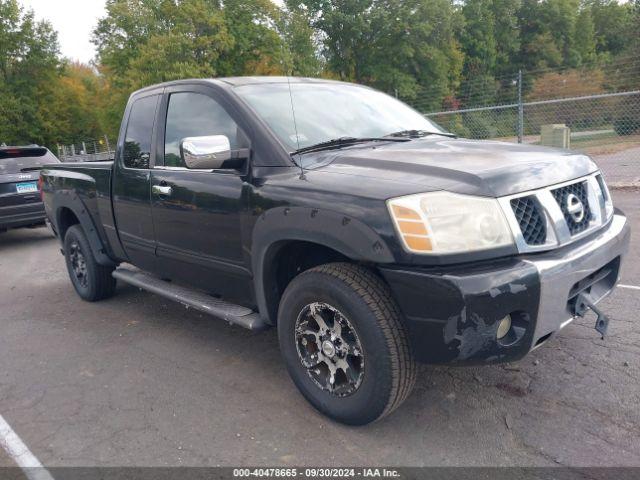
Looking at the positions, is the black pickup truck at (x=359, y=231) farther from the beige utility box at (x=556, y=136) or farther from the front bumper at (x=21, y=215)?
the beige utility box at (x=556, y=136)

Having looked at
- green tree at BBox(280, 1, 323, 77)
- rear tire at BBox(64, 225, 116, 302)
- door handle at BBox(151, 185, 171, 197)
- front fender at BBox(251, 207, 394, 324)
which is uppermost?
green tree at BBox(280, 1, 323, 77)

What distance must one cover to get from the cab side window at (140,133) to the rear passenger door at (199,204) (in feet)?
0.58

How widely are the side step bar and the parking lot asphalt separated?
1.42 ft

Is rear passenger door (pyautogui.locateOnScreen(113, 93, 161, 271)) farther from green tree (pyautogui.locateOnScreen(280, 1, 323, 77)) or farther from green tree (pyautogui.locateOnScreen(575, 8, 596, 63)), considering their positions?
green tree (pyautogui.locateOnScreen(575, 8, 596, 63))

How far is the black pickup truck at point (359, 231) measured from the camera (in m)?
2.46

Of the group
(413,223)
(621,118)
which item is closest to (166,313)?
(413,223)

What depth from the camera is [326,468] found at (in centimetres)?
261

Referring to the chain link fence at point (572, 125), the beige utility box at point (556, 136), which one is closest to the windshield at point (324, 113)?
the chain link fence at point (572, 125)

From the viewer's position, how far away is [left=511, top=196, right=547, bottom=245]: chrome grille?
8.42 feet

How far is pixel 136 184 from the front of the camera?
13.8 feet

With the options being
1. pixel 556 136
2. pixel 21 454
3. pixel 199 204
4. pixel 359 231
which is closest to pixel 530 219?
pixel 359 231

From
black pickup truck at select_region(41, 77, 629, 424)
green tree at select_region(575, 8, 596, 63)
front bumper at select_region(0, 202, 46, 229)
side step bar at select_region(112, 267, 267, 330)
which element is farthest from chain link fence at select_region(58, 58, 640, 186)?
green tree at select_region(575, 8, 596, 63)

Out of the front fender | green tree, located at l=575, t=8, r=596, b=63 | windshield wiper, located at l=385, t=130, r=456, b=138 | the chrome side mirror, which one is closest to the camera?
the front fender

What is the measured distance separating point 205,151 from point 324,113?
3.07ft
